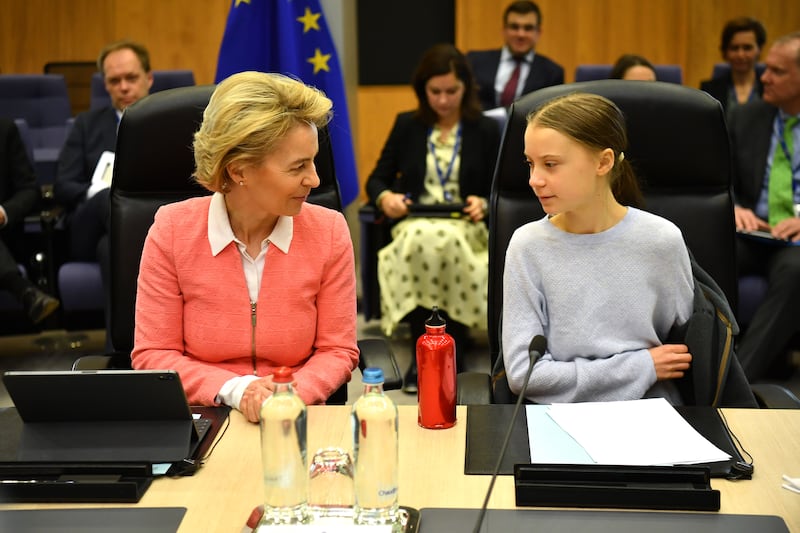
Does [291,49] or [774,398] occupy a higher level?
[291,49]

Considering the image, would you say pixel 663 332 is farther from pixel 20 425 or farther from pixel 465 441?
pixel 20 425

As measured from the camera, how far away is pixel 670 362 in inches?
71.3

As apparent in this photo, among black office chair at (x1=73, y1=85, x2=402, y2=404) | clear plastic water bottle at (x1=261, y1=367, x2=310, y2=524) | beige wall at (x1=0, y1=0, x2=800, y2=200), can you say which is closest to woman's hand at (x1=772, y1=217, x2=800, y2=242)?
black office chair at (x1=73, y1=85, x2=402, y2=404)

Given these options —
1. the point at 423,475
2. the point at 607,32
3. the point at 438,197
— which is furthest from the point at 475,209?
the point at 607,32

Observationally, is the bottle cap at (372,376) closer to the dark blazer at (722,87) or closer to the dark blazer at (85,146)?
the dark blazer at (85,146)

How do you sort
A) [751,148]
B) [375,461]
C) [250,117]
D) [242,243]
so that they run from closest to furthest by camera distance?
[375,461]
[250,117]
[242,243]
[751,148]

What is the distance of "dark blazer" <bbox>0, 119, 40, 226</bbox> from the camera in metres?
4.00

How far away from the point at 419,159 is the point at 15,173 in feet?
5.29

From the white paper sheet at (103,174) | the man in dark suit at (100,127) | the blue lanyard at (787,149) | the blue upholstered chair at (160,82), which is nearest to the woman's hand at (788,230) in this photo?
the blue lanyard at (787,149)

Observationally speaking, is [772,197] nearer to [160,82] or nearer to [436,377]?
[436,377]

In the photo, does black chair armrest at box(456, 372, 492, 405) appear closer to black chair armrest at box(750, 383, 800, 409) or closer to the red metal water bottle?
the red metal water bottle

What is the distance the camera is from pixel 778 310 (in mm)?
3486

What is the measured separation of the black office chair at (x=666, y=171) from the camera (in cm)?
208

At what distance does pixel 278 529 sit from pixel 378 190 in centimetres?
296
